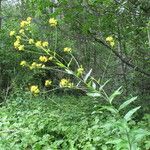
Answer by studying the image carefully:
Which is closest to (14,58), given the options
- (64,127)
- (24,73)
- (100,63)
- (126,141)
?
(24,73)

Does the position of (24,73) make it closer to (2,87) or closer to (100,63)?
(2,87)

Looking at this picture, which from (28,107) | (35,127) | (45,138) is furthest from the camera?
(28,107)

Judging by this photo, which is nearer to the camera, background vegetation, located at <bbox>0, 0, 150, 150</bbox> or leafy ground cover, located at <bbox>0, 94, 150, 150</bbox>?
leafy ground cover, located at <bbox>0, 94, 150, 150</bbox>

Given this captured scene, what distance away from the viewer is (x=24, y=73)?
10562 mm

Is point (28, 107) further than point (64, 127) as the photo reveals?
Yes

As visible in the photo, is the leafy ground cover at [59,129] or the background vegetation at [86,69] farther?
the background vegetation at [86,69]

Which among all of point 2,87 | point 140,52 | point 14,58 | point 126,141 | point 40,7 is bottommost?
point 2,87

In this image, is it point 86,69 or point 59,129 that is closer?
point 59,129

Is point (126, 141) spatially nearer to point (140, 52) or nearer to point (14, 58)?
point (140, 52)

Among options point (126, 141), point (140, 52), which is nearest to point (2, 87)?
point (140, 52)

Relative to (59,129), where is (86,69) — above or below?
below

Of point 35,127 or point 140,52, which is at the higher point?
point 140,52

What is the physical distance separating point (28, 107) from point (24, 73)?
2449 millimetres

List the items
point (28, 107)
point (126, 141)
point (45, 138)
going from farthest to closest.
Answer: point (28, 107) → point (45, 138) → point (126, 141)
